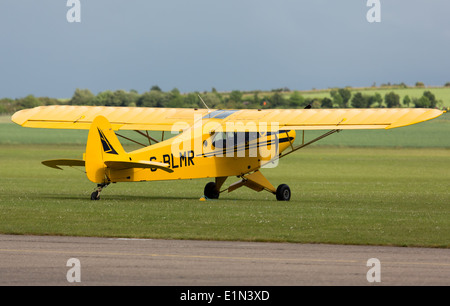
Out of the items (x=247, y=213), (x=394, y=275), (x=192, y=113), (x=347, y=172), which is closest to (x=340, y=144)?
(x=347, y=172)

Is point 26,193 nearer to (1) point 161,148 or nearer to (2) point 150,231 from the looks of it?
(1) point 161,148

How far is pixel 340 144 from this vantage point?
74.8 m

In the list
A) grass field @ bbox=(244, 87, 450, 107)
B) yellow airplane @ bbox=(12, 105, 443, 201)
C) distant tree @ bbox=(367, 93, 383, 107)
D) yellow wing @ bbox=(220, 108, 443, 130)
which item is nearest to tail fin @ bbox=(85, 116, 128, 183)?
yellow airplane @ bbox=(12, 105, 443, 201)

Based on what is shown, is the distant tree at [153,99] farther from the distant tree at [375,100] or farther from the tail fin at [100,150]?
the tail fin at [100,150]

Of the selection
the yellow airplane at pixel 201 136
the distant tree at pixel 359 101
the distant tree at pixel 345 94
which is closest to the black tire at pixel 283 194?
the yellow airplane at pixel 201 136

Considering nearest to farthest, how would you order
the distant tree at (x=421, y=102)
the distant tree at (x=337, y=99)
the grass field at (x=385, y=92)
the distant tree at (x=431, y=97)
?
the distant tree at (x=421, y=102) < the distant tree at (x=431, y=97) < the distant tree at (x=337, y=99) < the grass field at (x=385, y=92)

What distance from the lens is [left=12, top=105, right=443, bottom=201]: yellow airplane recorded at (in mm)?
19766

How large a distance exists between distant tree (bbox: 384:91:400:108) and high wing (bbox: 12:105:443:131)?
306ft

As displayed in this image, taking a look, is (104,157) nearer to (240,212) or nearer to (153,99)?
(240,212)

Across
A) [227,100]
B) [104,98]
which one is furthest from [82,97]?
[227,100]

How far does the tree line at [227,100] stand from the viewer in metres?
112

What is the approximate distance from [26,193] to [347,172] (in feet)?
60.4

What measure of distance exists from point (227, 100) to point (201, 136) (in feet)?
327

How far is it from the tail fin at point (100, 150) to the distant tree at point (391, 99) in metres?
98.0
